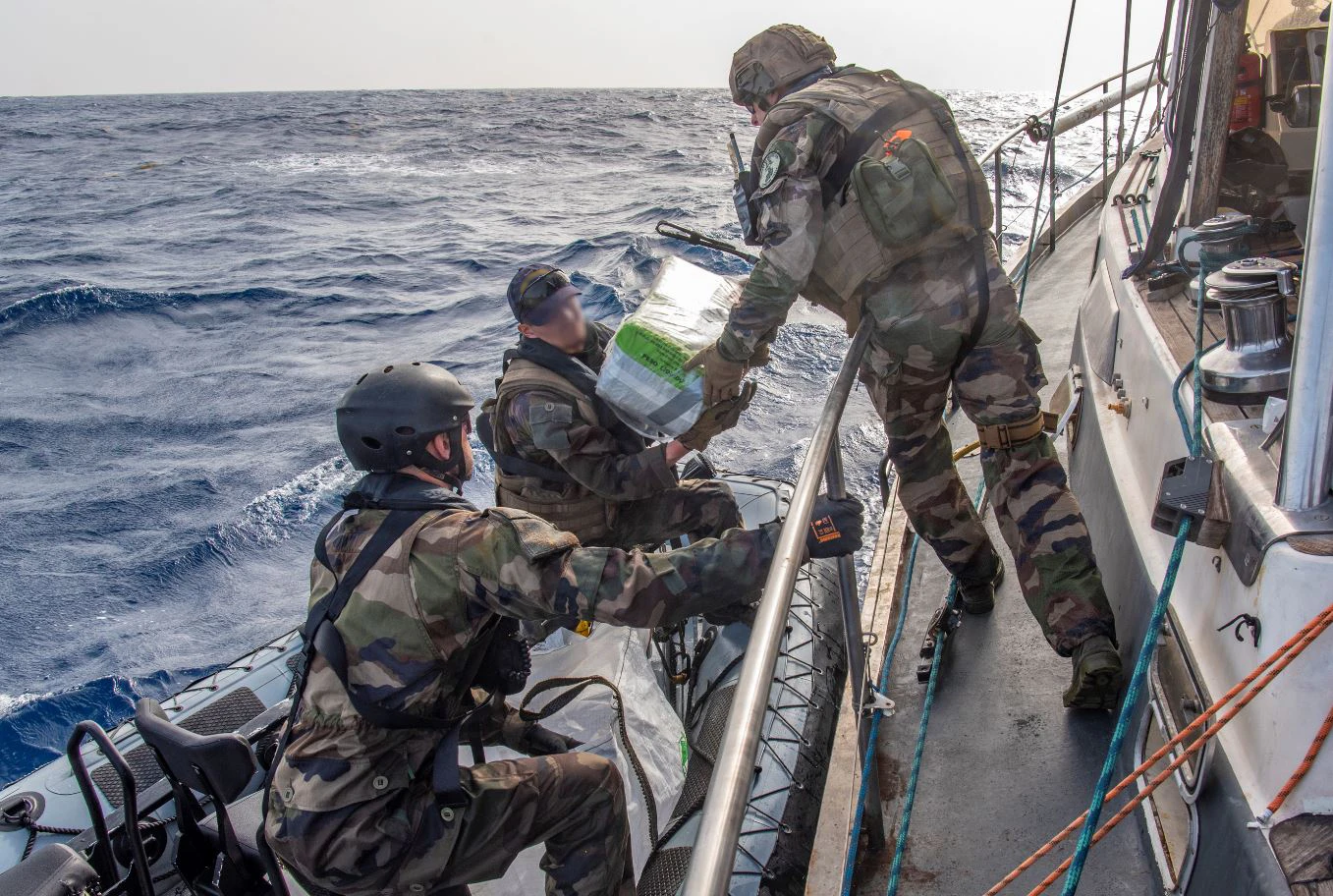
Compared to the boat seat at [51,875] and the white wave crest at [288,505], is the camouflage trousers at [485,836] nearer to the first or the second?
the boat seat at [51,875]

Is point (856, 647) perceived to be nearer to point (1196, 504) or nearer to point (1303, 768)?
point (1196, 504)

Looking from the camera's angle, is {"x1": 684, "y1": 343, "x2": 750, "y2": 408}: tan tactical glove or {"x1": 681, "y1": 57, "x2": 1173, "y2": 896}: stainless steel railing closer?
{"x1": 681, "y1": 57, "x2": 1173, "y2": 896}: stainless steel railing

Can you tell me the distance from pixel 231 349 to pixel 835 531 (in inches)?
530

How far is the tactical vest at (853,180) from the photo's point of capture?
3.01 metres

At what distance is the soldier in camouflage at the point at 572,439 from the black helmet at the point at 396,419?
4.34 feet

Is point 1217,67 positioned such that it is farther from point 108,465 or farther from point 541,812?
point 108,465

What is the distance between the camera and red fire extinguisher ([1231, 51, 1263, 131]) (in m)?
4.25

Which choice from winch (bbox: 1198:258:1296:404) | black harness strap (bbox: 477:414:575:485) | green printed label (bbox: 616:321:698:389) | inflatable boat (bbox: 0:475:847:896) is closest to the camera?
winch (bbox: 1198:258:1296:404)

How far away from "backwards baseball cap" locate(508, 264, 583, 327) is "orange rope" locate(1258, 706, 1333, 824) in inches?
129

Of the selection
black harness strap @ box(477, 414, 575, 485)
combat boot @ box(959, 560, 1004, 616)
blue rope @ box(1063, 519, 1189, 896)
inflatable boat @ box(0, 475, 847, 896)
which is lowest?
inflatable boat @ box(0, 475, 847, 896)

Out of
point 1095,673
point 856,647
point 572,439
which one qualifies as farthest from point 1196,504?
point 572,439

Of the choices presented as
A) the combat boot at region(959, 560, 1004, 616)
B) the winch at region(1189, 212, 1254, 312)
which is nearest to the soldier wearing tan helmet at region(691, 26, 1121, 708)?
the combat boot at region(959, 560, 1004, 616)

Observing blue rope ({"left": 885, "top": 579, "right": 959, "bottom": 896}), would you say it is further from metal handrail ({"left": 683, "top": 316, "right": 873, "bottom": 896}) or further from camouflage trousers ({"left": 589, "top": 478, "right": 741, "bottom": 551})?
camouflage trousers ({"left": 589, "top": 478, "right": 741, "bottom": 551})

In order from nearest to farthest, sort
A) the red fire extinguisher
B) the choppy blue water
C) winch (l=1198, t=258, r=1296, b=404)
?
winch (l=1198, t=258, r=1296, b=404)
the red fire extinguisher
the choppy blue water
